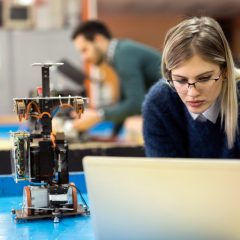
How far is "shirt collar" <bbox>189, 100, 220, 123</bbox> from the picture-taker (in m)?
1.75

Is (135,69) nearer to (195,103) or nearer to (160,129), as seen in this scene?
(160,129)

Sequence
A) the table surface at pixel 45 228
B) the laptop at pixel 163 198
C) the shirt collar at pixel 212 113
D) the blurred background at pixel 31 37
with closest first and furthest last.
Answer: the laptop at pixel 163 198 → the table surface at pixel 45 228 → the shirt collar at pixel 212 113 → the blurred background at pixel 31 37

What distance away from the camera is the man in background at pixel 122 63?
3312mm

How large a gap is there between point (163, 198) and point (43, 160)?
58cm

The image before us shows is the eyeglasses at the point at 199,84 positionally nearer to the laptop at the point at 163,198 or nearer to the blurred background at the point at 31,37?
the laptop at the point at 163,198

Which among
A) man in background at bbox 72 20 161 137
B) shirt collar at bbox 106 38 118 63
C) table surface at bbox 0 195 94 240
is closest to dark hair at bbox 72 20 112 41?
man in background at bbox 72 20 161 137

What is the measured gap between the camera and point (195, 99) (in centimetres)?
163

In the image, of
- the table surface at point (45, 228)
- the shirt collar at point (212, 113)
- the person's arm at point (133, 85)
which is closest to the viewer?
the table surface at point (45, 228)

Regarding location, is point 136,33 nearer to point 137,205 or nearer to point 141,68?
point 141,68

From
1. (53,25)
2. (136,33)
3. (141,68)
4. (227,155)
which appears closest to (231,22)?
(136,33)

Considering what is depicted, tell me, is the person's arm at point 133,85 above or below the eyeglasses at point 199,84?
below

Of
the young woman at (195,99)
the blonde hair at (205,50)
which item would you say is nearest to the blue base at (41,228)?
the young woman at (195,99)

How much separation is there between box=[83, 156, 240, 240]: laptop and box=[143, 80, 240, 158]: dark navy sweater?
0.75 metres

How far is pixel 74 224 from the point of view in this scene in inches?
60.6
